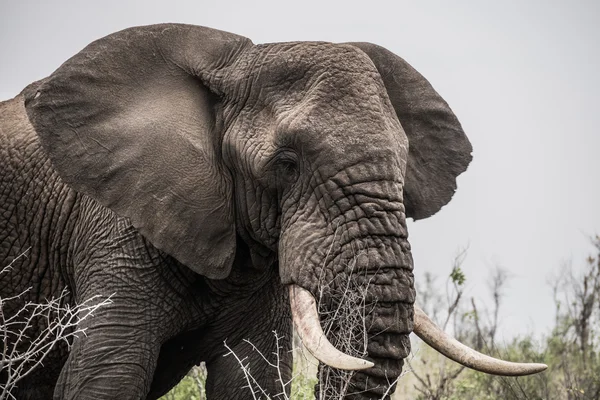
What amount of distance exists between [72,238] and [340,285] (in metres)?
1.75

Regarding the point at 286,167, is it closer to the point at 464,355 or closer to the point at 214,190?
the point at 214,190

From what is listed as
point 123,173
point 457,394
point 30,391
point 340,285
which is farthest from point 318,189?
point 457,394

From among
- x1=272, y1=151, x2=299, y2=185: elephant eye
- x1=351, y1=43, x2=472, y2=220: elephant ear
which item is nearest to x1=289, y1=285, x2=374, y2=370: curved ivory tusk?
x1=272, y1=151, x2=299, y2=185: elephant eye

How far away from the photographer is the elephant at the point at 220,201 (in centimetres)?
570

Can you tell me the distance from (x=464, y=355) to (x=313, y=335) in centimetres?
89

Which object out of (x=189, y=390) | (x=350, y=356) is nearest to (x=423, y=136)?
(x=350, y=356)

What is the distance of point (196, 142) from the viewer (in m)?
6.27

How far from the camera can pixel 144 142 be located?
626 cm

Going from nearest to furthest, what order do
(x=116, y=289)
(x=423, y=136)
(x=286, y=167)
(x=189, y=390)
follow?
(x=286, y=167) < (x=116, y=289) < (x=423, y=136) < (x=189, y=390)

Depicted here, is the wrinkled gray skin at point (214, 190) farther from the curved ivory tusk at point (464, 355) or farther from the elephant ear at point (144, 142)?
the curved ivory tusk at point (464, 355)

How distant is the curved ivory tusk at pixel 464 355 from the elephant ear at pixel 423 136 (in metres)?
0.89

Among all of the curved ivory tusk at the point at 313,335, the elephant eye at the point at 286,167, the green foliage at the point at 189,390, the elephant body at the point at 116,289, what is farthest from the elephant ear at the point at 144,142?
the green foliage at the point at 189,390

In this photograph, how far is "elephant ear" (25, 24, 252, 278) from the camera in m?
6.21

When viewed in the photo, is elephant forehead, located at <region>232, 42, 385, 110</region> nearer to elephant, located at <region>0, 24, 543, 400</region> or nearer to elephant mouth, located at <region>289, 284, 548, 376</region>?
elephant, located at <region>0, 24, 543, 400</region>
